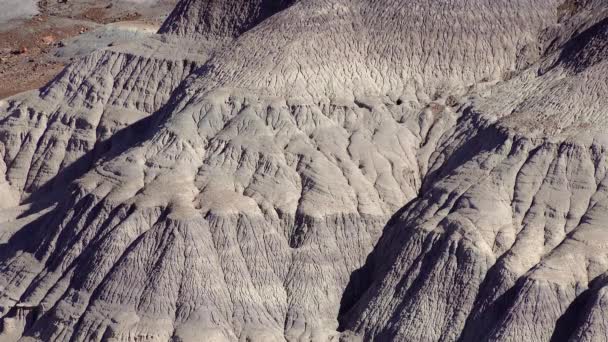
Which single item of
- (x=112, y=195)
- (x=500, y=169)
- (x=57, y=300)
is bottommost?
(x=57, y=300)

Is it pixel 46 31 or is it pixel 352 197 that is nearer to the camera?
pixel 352 197

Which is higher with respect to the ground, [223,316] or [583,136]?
[583,136]

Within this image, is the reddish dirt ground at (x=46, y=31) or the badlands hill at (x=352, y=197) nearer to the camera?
the badlands hill at (x=352, y=197)

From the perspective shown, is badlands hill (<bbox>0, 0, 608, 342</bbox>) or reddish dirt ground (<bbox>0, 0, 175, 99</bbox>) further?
reddish dirt ground (<bbox>0, 0, 175, 99</bbox>)

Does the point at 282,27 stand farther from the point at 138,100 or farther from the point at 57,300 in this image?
the point at 57,300

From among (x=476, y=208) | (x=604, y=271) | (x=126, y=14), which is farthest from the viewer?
(x=126, y=14)

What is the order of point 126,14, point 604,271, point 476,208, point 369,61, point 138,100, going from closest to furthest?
point 604,271
point 476,208
point 369,61
point 138,100
point 126,14

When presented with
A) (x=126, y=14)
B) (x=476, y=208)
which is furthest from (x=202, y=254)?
(x=126, y=14)

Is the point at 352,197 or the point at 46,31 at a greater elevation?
the point at 352,197
